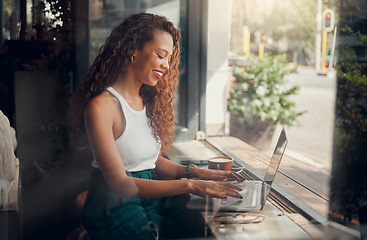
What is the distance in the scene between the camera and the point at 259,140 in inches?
171

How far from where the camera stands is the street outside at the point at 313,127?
4570mm

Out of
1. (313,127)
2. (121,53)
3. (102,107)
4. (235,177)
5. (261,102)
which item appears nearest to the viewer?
(102,107)

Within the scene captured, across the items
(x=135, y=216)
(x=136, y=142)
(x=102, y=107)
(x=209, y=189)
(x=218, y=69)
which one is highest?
(x=218, y=69)

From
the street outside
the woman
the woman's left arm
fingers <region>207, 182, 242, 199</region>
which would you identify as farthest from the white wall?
fingers <region>207, 182, 242, 199</region>

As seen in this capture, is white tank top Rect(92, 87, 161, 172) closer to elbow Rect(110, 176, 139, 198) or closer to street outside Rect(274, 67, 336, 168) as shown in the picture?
elbow Rect(110, 176, 139, 198)

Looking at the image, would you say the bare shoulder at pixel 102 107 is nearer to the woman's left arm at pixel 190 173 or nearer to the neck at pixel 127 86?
the neck at pixel 127 86

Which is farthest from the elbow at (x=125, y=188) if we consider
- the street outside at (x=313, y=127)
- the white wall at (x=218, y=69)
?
the white wall at (x=218, y=69)

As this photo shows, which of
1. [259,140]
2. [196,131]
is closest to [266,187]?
[196,131]

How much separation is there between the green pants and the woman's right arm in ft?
0.15

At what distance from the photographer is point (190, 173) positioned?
150 cm

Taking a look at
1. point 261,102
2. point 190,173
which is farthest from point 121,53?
point 261,102

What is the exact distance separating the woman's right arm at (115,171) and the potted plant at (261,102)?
3.11 m

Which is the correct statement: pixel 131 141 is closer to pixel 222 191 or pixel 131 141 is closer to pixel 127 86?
pixel 127 86

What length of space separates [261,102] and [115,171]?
11.4ft
